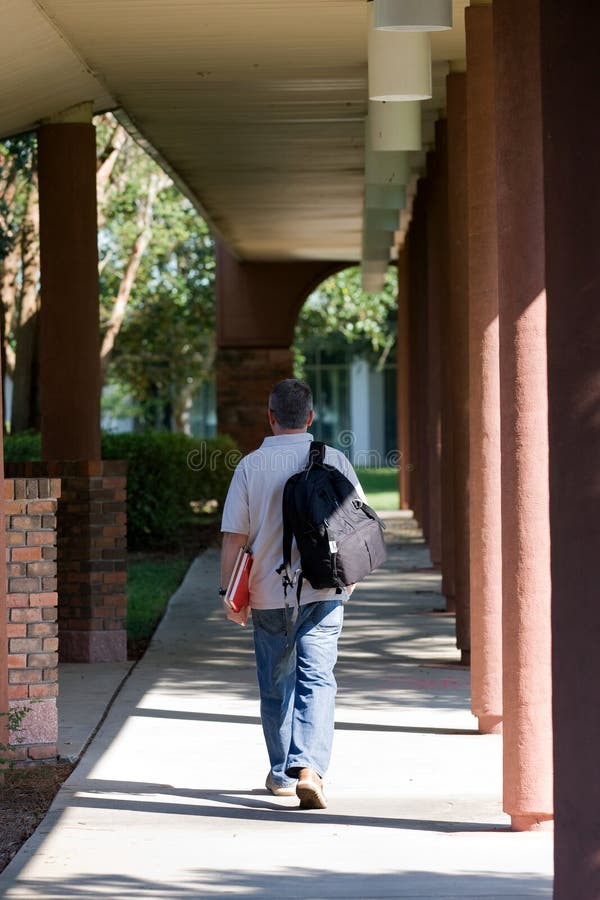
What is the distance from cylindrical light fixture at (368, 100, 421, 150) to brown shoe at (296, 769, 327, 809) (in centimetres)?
532

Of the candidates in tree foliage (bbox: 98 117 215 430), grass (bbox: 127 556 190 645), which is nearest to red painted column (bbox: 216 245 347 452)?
tree foliage (bbox: 98 117 215 430)

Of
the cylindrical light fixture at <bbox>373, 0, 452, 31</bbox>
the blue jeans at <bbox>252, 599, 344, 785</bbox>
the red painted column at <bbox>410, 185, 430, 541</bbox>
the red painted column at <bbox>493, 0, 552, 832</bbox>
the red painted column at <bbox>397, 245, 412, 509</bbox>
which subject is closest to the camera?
the red painted column at <bbox>493, 0, 552, 832</bbox>

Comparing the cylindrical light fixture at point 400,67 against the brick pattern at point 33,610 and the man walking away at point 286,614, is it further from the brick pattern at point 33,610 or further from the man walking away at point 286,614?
the brick pattern at point 33,610

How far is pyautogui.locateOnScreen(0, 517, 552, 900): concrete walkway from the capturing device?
4.79 metres

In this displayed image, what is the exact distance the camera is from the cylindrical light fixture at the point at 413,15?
615cm

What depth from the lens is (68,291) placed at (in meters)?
10.4

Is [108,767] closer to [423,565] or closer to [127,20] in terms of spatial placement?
[127,20]

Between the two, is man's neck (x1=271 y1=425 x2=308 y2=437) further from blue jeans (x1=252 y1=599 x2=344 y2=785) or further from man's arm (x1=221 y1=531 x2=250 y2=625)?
blue jeans (x1=252 y1=599 x2=344 y2=785)

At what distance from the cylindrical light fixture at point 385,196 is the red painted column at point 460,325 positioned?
191 inches

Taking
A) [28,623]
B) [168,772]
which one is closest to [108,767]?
[168,772]

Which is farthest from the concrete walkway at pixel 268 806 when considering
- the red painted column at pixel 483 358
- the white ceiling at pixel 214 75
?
the white ceiling at pixel 214 75

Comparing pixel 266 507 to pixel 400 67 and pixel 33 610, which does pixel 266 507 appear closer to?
pixel 33 610

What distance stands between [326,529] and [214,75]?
5002 mm

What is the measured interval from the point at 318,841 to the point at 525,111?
2606 millimetres
